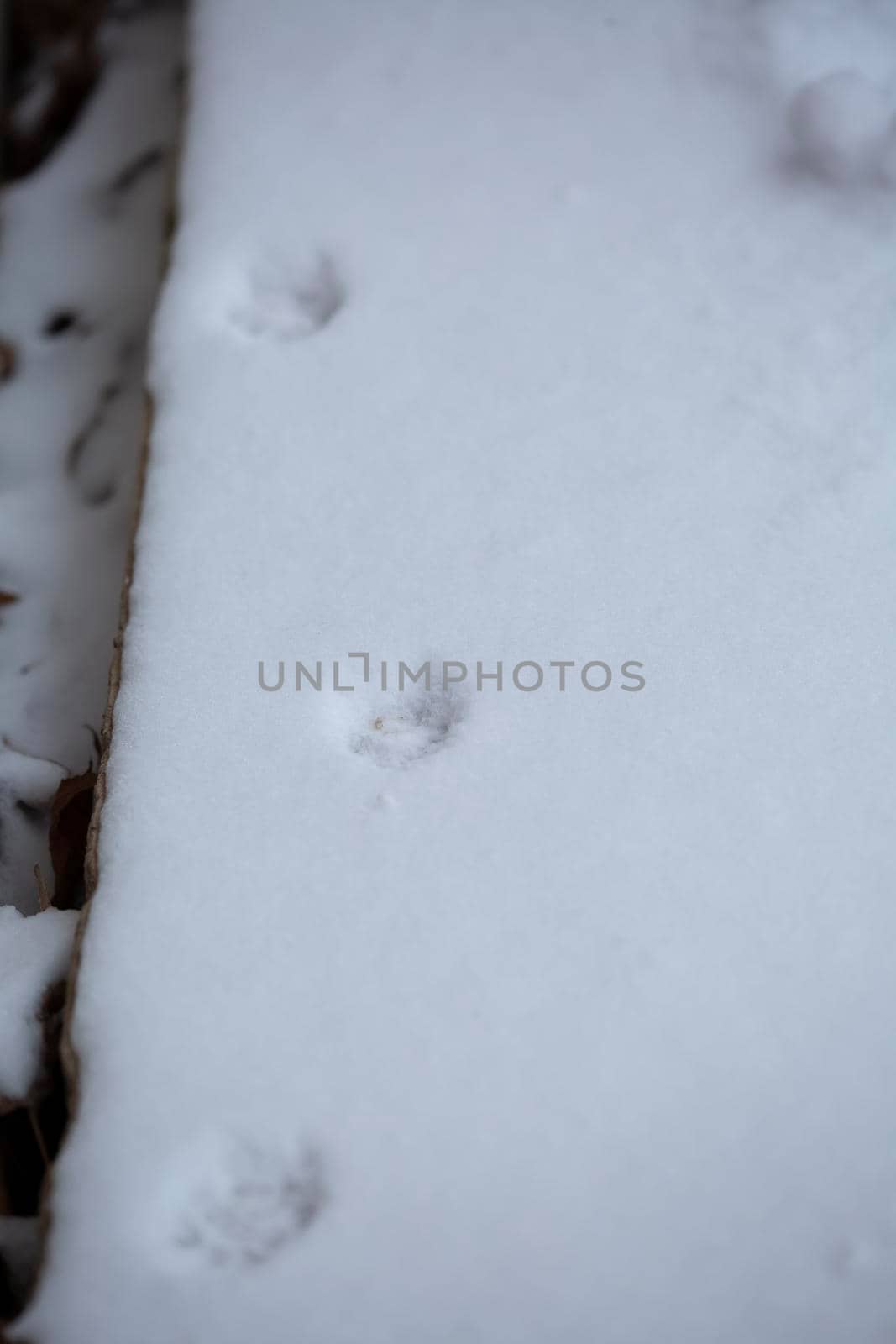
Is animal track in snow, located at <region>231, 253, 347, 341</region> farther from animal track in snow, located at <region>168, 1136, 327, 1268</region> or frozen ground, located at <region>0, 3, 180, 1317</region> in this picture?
animal track in snow, located at <region>168, 1136, 327, 1268</region>

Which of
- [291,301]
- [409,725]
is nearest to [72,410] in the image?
[291,301]

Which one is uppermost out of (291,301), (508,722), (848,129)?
(848,129)

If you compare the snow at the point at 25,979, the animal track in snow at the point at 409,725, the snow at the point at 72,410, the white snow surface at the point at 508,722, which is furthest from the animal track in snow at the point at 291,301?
the snow at the point at 25,979

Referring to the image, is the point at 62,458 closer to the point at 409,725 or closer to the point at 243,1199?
the point at 409,725

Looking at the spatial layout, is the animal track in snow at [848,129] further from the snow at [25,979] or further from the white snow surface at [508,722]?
the snow at [25,979]

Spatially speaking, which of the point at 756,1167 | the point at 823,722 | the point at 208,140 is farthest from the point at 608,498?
the point at 208,140

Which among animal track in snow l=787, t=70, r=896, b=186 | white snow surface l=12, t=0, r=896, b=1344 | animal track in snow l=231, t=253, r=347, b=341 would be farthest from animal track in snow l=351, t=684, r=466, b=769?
animal track in snow l=787, t=70, r=896, b=186

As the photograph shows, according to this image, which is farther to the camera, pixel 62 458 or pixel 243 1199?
pixel 62 458
